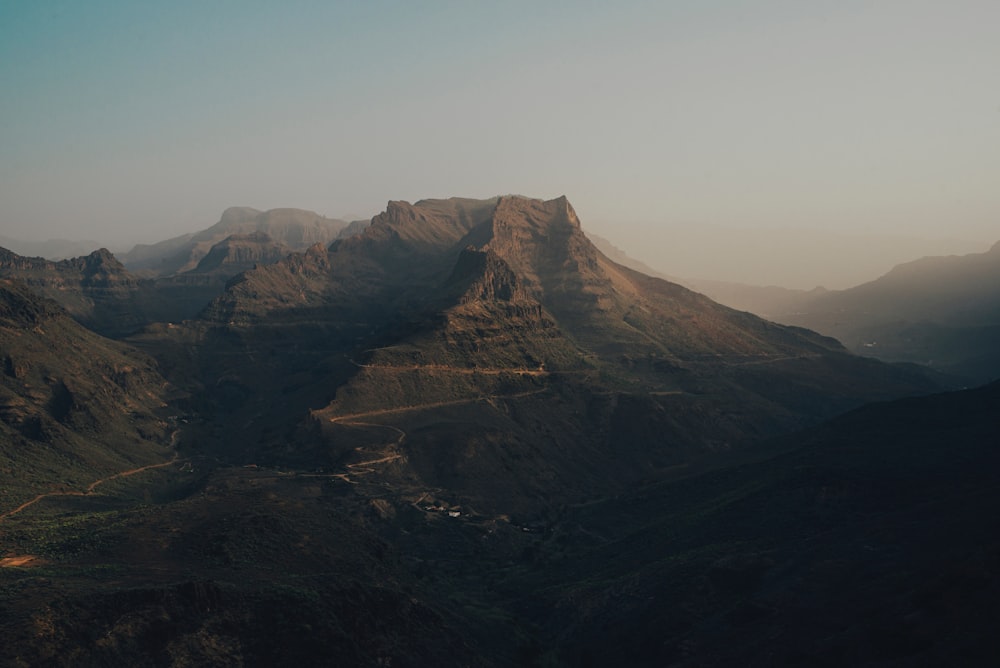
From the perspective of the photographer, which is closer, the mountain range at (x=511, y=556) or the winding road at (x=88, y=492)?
the mountain range at (x=511, y=556)

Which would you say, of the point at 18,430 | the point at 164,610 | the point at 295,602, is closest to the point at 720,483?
the point at 295,602

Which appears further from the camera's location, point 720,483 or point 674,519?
point 720,483

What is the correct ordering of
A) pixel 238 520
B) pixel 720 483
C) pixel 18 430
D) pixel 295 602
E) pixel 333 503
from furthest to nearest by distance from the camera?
pixel 18 430 < pixel 333 503 < pixel 720 483 < pixel 238 520 < pixel 295 602

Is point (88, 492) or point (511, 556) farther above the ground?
point (88, 492)

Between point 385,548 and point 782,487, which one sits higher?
point 782,487

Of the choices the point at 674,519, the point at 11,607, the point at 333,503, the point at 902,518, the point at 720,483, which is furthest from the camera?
the point at 333,503

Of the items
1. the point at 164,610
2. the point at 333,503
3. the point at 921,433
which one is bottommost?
the point at 333,503

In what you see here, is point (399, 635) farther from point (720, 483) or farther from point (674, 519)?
point (720, 483)

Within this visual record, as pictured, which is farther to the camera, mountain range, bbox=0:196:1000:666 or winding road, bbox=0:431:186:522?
winding road, bbox=0:431:186:522

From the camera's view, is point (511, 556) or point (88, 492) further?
point (88, 492)
